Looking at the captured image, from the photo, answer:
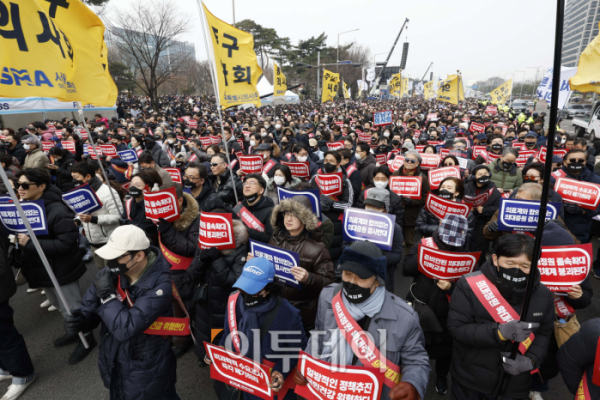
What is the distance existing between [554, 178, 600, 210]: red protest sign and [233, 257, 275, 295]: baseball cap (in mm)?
4403

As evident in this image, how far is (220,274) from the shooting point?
3.00m

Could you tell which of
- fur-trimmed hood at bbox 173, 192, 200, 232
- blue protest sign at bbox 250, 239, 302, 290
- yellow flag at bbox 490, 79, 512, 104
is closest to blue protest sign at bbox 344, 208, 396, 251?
blue protest sign at bbox 250, 239, 302, 290

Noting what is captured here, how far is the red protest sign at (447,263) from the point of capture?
283 centimetres

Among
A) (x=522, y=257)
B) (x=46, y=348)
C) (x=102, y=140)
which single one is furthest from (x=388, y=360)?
(x=102, y=140)

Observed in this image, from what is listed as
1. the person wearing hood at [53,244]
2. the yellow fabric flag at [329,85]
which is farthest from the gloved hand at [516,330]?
the yellow fabric flag at [329,85]

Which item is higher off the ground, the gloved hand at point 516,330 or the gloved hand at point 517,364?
the gloved hand at point 516,330

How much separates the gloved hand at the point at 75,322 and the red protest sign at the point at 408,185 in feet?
14.3

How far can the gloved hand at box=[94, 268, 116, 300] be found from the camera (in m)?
2.36

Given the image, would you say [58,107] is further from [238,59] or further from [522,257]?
[522,257]

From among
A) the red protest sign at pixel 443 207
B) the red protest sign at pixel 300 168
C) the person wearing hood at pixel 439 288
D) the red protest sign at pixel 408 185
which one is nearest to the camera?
the person wearing hood at pixel 439 288

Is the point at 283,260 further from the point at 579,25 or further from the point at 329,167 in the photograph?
the point at 579,25

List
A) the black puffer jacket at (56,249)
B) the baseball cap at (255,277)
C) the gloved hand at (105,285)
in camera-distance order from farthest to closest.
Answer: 1. the black puffer jacket at (56,249)
2. the gloved hand at (105,285)
3. the baseball cap at (255,277)

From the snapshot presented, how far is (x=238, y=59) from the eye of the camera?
545cm

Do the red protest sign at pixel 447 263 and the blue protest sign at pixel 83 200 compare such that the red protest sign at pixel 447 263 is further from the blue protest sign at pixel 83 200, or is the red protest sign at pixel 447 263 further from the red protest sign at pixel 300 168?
the blue protest sign at pixel 83 200
